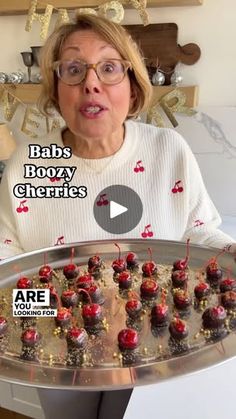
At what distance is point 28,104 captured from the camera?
6.50 ft

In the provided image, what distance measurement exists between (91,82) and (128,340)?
0.52 meters

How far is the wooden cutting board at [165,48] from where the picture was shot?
169cm

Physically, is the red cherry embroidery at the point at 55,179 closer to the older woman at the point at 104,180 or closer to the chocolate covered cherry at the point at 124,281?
the older woman at the point at 104,180

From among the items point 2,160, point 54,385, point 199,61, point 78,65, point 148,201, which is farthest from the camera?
point 2,160

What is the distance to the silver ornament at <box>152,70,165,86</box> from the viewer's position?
67.3 inches

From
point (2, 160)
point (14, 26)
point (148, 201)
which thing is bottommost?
point (2, 160)

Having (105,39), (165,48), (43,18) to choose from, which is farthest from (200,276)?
(43,18)

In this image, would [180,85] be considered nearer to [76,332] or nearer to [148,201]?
[148,201]

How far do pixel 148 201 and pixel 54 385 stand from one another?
0.59m

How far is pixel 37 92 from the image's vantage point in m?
1.90

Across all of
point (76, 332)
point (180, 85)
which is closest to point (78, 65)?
point (76, 332)

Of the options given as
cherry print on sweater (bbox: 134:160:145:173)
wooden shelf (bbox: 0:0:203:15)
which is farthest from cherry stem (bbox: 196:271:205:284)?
wooden shelf (bbox: 0:0:203:15)

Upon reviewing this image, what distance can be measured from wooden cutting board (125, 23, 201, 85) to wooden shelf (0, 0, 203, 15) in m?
0.08

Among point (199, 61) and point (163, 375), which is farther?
point (199, 61)
